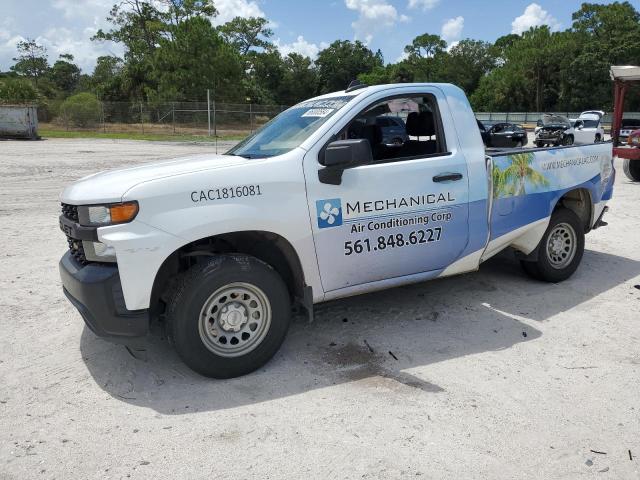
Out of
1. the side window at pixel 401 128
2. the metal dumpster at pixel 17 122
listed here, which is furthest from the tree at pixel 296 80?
the side window at pixel 401 128

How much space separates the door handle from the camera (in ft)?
14.6

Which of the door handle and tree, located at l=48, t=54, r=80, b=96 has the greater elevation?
tree, located at l=48, t=54, r=80, b=96

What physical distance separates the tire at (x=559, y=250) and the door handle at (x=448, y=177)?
159 centimetres

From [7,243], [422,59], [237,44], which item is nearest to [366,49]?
[422,59]

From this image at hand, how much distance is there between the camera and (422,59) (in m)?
100

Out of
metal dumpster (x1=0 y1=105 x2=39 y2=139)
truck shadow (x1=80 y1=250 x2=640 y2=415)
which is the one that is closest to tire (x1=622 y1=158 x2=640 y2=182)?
truck shadow (x1=80 y1=250 x2=640 y2=415)

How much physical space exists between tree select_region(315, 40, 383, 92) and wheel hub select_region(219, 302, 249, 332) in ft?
313

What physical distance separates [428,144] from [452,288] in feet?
5.31

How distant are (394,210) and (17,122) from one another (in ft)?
111

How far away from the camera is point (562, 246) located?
585 centimetres

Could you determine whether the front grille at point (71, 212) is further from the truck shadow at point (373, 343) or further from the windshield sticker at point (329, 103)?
the windshield sticker at point (329, 103)

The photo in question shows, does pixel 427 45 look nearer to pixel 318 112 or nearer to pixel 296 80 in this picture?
pixel 296 80

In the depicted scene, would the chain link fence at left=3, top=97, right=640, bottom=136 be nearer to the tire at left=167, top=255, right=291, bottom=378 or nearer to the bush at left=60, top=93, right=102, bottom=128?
the bush at left=60, top=93, right=102, bottom=128

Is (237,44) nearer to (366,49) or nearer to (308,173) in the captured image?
(366,49)
